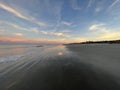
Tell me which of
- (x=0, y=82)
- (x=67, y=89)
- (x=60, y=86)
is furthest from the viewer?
(x=0, y=82)

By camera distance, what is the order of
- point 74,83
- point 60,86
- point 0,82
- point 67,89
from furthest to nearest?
1. point 0,82
2. point 74,83
3. point 60,86
4. point 67,89

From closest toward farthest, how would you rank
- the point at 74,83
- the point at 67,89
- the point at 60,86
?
1. the point at 67,89
2. the point at 60,86
3. the point at 74,83

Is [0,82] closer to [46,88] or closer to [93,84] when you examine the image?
[46,88]

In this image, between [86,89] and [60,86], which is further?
[60,86]

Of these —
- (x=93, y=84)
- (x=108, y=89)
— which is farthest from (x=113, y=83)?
(x=93, y=84)

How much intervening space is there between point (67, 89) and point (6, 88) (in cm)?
332

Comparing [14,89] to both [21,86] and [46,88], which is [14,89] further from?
[46,88]

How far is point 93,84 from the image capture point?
4.56 meters

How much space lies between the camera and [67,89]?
407 centimetres

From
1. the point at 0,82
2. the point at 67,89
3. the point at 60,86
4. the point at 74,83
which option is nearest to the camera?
the point at 67,89

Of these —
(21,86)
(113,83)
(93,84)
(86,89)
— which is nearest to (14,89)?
(21,86)

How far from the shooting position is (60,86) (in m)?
4.35

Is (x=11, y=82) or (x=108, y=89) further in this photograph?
(x=11, y=82)

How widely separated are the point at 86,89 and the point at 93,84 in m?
0.75
